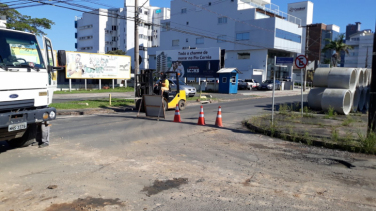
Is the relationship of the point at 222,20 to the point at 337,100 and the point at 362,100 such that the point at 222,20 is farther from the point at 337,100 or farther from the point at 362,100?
the point at 337,100

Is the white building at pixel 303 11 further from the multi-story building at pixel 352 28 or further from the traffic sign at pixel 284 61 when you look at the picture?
the multi-story building at pixel 352 28

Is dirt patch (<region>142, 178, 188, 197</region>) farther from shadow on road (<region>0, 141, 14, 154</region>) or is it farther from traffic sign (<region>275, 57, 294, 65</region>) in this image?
traffic sign (<region>275, 57, 294, 65</region>)

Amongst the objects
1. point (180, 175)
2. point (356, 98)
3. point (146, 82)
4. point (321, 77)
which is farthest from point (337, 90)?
point (180, 175)

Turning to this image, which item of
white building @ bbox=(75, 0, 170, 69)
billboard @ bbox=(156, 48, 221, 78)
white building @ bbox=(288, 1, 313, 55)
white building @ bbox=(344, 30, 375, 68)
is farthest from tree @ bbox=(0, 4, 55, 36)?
white building @ bbox=(344, 30, 375, 68)

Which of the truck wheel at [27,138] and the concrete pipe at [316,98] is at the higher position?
the concrete pipe at [316,98]

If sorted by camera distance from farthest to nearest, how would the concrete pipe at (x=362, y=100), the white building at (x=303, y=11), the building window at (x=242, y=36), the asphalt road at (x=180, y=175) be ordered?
the white building at (x=303, y=11), the building window at (x=242, y=36), the concrete pipe at (x=362, y=100), the asphalt road at (x=180, y=175)

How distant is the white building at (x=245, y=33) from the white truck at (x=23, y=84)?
141 feet

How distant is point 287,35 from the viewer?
5316 centimetres

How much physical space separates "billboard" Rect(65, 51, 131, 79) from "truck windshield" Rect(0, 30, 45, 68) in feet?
84.3

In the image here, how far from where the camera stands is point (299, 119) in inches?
504

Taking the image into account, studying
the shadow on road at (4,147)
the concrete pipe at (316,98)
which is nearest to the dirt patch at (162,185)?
the shadow on road at (4,147)

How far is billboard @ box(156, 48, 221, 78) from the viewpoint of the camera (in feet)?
112

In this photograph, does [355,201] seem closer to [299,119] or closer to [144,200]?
[144,200]

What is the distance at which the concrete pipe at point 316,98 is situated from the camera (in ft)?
50.3
